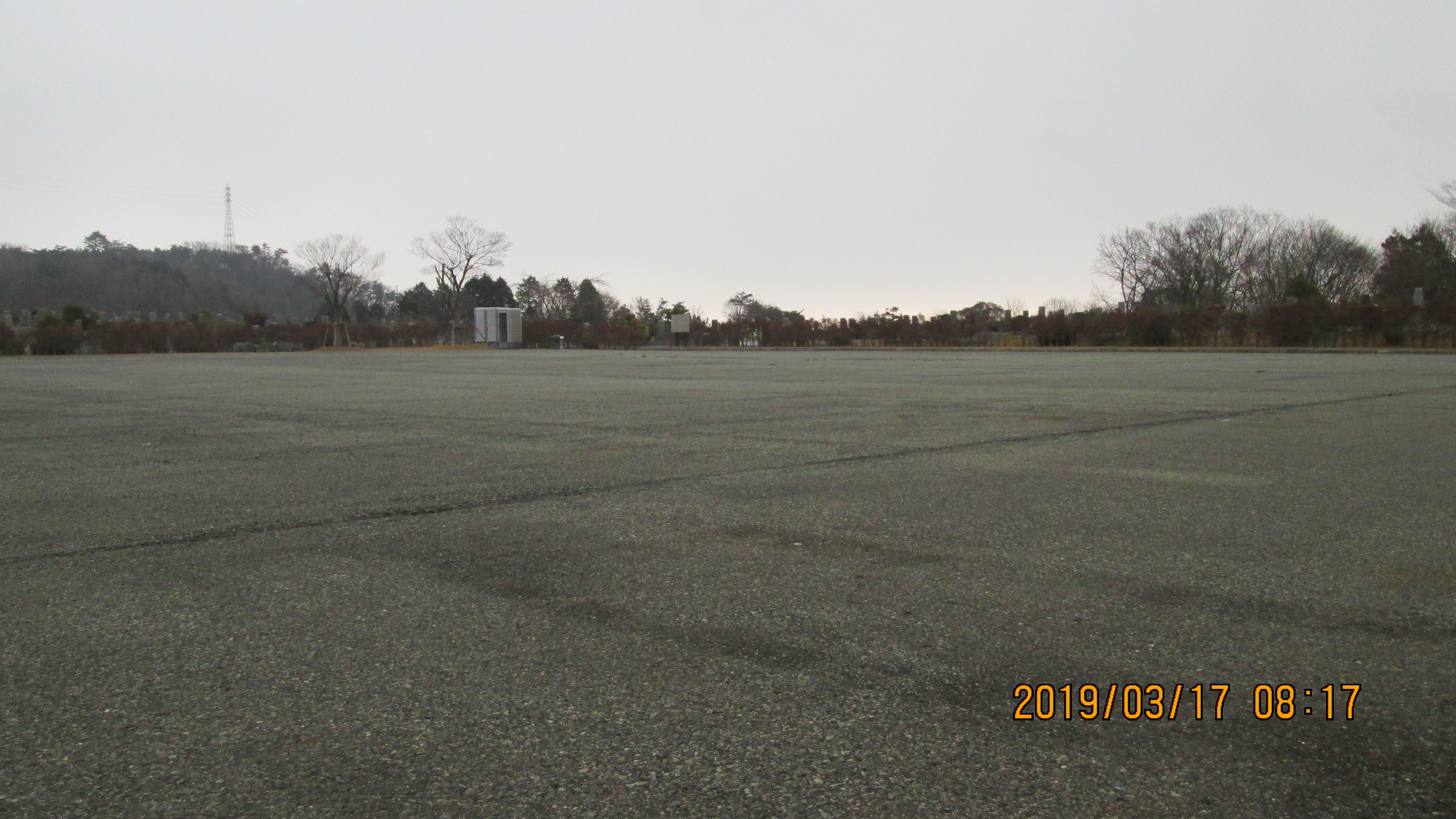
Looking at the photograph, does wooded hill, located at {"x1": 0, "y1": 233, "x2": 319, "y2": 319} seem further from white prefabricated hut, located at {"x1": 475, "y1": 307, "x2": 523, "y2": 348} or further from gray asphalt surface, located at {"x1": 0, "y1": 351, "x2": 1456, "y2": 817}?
gray asphalt surface, located at {"x1": 0, "y1": 351, "x2": 1456, "y2": 817}

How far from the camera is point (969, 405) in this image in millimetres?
11250

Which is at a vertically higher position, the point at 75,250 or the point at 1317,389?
the point at 75,250

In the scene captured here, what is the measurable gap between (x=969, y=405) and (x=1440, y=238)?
58.0 m

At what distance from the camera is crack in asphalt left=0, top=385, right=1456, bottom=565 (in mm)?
4153

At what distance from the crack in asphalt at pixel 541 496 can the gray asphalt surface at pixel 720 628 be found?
44 mm

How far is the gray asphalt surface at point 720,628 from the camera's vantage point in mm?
1983

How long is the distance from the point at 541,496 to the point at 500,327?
63.0 m

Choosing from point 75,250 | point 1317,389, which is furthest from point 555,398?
point 75,250

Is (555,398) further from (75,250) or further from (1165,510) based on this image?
(75,250)

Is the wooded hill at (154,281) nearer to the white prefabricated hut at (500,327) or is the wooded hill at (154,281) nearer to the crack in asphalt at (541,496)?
the white prefabricated hut at (500,327)
